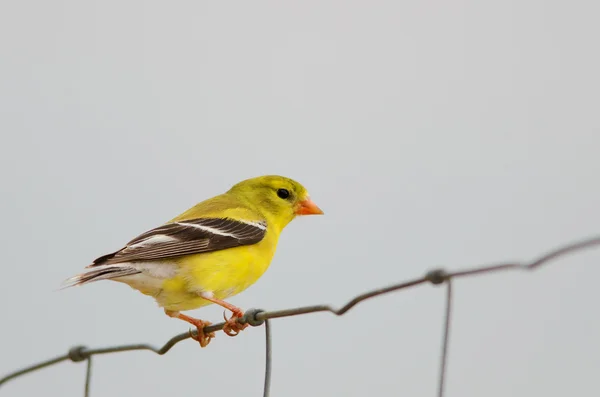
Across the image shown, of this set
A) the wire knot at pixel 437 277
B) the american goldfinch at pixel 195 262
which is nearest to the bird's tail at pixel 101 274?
the american goldfinch at pixel 195 262

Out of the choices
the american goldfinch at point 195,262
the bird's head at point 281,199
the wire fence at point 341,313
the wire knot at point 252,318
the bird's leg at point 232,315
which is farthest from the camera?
the bird's head at point 281,199

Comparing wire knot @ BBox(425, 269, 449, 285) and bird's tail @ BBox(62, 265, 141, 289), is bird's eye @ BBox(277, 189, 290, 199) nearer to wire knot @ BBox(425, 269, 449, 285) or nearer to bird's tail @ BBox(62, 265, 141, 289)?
bird's tail @ BBox(62, 265, 141, 289)

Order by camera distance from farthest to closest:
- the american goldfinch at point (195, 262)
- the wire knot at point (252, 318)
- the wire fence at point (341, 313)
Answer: the american goldfinch at point (195, 262), the wire knot at point (252, 318), the wire fence at point (341, 313)

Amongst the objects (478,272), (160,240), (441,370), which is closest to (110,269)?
(160,240)

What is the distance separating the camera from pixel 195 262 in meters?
2.73

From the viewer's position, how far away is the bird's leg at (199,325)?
8.41ft

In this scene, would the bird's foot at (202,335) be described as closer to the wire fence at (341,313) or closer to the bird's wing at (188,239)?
the bird's wing at (188,239)

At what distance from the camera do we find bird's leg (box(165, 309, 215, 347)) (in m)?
2.56

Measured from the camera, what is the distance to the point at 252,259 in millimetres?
2857

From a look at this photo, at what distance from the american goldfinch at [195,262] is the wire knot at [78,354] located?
0.54 m

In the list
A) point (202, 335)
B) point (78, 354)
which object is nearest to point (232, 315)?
point (202, 335)

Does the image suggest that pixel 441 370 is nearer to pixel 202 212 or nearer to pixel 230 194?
pixel 202 212

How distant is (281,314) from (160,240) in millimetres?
1477

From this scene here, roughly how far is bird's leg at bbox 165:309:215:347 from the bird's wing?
0.78 ft
